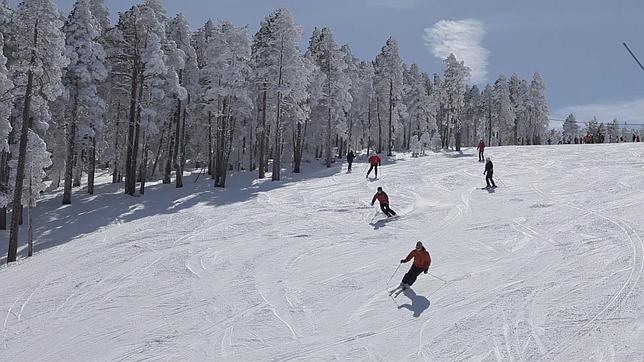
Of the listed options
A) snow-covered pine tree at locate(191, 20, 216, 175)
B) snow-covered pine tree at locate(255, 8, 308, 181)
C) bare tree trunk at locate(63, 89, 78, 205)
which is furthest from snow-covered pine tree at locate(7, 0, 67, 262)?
snow-covered pine tree at locate(255, 8, 308, 181)

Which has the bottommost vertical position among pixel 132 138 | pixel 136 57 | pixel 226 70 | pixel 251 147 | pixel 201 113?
pixel 251 147

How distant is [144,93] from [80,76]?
15.4ft

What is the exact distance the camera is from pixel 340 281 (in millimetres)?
13883

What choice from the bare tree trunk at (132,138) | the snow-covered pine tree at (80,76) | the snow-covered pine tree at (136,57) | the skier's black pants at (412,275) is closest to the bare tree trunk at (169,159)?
the snow-covered pine tree at (136,57)

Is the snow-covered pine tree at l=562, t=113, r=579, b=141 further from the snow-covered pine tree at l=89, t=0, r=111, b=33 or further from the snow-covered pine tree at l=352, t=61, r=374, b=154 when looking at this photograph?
the snow-covered pine tree at l=89, t=0, r=111, b=33

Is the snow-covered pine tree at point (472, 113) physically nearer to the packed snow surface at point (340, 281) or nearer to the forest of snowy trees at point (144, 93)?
the forest of snowy trees at point (144, 93)

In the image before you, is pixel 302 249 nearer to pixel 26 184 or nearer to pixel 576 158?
pixel 26 184

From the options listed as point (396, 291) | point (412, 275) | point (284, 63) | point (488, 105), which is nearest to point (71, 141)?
point (284, 63)

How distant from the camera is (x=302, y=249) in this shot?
17266 mm

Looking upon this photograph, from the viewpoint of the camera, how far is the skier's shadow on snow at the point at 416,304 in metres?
11.8

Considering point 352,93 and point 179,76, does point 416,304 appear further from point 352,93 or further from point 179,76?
point 352,93

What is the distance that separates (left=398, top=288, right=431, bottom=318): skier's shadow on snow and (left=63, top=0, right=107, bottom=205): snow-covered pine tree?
23.7 meters

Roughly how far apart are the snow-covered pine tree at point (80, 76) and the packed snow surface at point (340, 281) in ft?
19.2

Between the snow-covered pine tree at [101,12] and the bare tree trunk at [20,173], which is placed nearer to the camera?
the bare tree trunk at [20,173]
